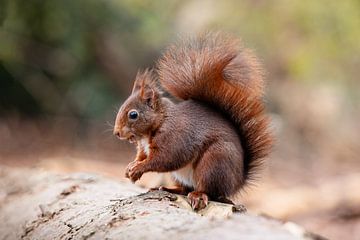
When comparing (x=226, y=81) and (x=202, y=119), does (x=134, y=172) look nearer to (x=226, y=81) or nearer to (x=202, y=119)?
(x=202, y=119)

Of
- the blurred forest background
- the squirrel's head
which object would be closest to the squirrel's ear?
the squirrel's head

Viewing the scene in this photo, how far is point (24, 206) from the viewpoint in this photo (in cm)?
165

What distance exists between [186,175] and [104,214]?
363mm

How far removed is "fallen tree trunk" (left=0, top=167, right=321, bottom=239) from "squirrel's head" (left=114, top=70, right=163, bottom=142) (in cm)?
13

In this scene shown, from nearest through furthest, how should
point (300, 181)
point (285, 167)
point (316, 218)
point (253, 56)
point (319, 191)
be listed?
point (253, 56)
point (316, 218)
point (319, 191)
point (300, 181)
point (285, 167)

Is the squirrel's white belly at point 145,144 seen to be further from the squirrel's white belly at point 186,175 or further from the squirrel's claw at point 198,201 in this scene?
the squirrel's claw at point 198,201

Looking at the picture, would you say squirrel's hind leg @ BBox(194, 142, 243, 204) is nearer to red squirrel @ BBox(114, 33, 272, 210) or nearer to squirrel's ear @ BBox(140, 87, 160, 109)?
red squirrel @ BBox(114, 33, 272, 210)

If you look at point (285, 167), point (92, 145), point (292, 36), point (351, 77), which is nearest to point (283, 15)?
point (292, 36)

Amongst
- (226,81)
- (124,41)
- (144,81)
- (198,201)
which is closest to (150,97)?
(144,81)

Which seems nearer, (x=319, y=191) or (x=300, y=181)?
(x=319, y=191)

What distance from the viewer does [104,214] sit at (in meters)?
1.29

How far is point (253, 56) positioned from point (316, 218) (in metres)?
1.76

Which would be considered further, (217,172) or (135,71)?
(135,71)

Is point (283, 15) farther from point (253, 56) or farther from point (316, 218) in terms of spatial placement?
point (253, 56)
